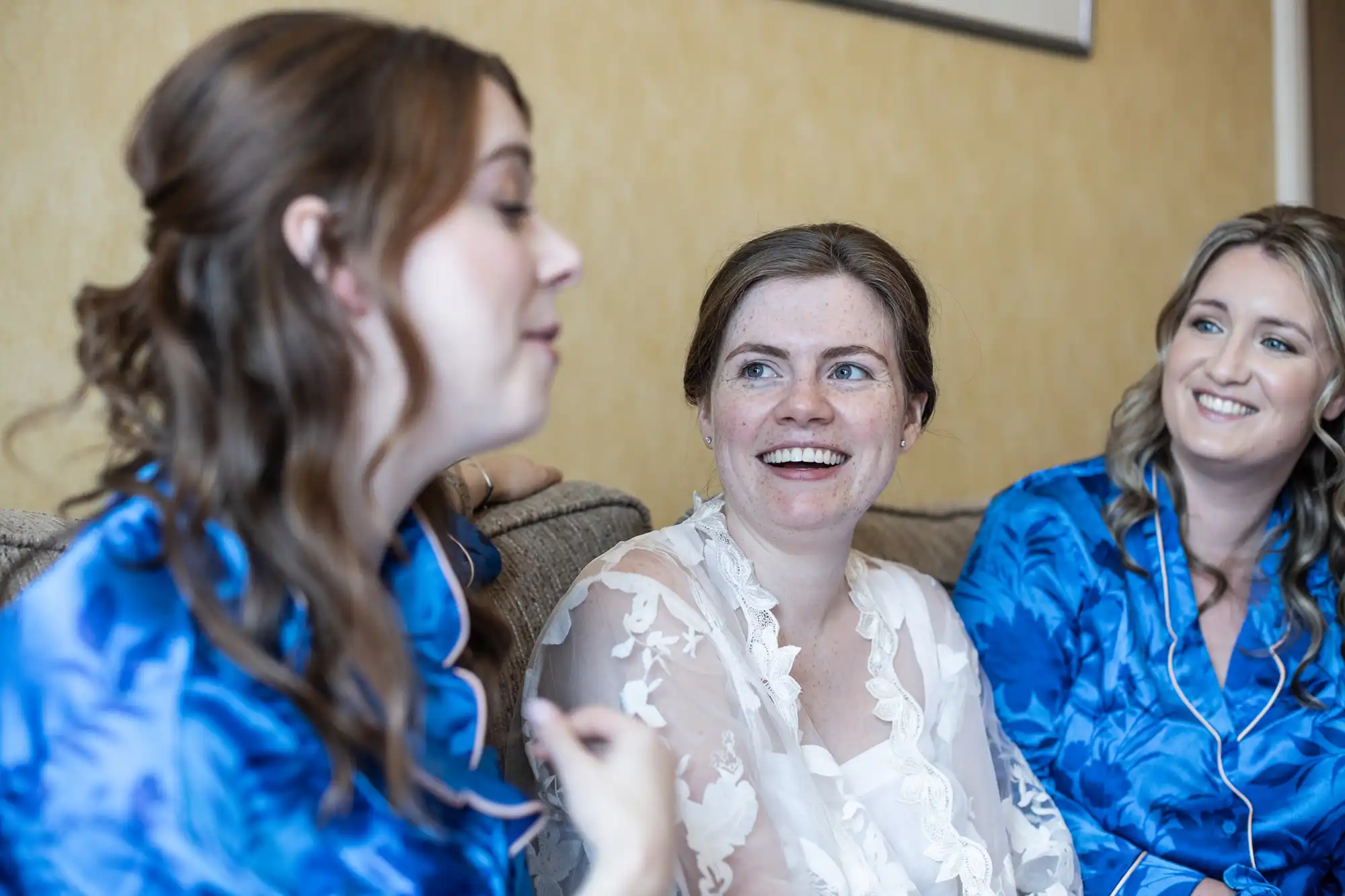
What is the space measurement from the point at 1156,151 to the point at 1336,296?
1.35 m

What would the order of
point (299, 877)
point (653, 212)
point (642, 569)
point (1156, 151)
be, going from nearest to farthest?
point (299, 877) < point (642, 569) < point (653, 212) < point (1156, 151)

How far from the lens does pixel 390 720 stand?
2.66 feet

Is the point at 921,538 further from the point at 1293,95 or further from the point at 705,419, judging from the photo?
the point at 1293,95

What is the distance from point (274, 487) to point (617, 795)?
0.33 m

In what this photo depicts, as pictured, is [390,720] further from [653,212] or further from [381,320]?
[653,212]

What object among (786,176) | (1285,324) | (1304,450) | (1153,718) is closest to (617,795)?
(1153,718)

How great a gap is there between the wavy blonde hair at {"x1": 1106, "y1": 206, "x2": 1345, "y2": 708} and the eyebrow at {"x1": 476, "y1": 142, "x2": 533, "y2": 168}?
131 centimetres

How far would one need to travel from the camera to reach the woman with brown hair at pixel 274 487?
0.79 metres

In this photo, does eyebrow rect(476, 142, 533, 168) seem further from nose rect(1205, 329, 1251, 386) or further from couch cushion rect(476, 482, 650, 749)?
nose rect(1205, 329, 1251, 386)

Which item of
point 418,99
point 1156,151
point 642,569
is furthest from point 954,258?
point 418,99

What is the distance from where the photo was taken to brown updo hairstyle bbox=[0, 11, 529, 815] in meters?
0.81

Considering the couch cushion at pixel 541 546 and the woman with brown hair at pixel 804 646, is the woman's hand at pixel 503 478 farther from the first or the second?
the woman with brown hair at pixel 804 646

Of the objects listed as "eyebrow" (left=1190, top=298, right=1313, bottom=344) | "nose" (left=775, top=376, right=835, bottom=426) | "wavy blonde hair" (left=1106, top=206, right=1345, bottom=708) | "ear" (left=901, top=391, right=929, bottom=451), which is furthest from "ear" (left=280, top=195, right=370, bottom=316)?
"eyebrow" (left=1190, top=298, right=1313, bottom=344)

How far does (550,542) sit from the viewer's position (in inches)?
64.1
